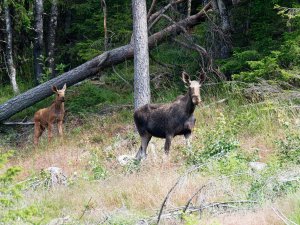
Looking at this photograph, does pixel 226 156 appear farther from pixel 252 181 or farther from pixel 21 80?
pixel 21 80

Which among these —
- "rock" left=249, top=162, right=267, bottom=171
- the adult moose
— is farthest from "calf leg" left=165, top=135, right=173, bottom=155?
"rock" left=249, top=162, right=267, bottom=171

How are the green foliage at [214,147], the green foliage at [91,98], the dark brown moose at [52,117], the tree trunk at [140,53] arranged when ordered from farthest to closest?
the green foliage at [91,98]
the dark brown moose at [52,117]
the tree trunk at [140,53]
the green foliage at [214,147]

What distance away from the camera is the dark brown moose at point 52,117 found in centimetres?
1938

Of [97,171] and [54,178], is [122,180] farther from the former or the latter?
[54,178]

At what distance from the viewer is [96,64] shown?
65.7 feet

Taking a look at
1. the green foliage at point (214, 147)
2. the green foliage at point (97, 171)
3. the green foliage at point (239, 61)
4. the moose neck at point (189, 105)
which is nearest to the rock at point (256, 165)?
the green foliage at point (214, 147)

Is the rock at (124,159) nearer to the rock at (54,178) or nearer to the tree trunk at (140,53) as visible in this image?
the rock at (54,178)

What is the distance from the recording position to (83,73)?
66.2ft

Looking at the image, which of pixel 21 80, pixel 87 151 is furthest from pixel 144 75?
pixel 21 80

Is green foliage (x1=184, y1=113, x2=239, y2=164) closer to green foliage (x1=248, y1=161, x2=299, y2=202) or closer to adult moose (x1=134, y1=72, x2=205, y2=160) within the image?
adult moose (x1=134, y1=72, x2=205, y2=160)

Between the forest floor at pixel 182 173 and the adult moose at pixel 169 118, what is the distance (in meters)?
0.37

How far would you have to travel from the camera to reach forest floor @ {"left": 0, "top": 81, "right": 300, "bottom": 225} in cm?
823

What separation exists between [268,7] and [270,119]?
3.94 meters

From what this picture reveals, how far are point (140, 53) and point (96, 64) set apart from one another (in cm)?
311
